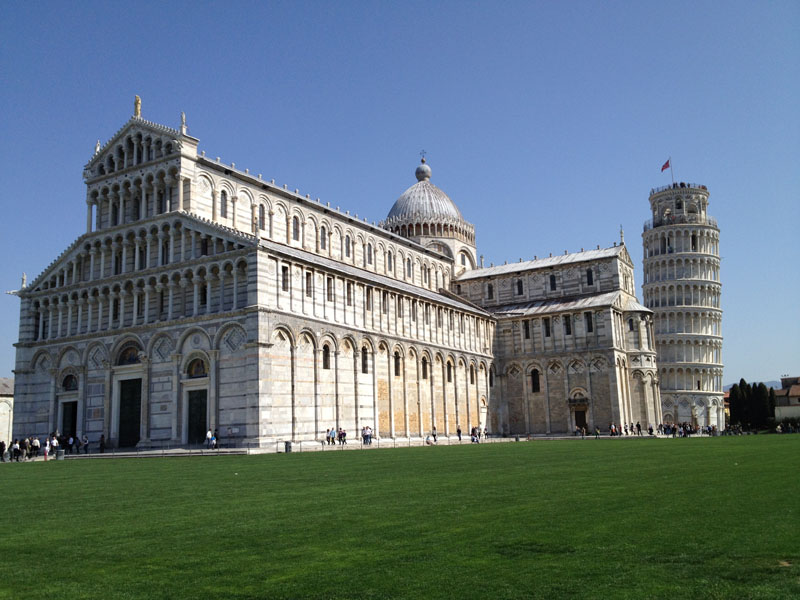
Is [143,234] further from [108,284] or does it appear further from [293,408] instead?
[293,408]

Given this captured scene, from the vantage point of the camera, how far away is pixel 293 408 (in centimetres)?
4059

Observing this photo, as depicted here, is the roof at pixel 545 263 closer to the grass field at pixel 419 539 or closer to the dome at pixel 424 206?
the dome at pixel 424 206

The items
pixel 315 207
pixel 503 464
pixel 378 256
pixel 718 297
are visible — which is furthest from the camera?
pixel 718 297

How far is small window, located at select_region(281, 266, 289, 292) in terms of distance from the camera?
41.8 m

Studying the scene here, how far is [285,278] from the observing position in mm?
42062

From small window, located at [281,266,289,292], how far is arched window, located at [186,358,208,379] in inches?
244

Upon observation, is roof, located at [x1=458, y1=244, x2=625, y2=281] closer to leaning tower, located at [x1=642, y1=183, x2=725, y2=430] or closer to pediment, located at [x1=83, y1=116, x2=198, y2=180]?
leaning tower, located at [x1=642, y1=183, x2=725, y2=430]

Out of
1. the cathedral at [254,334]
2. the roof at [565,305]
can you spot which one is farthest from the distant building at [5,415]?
the roof at [565,305]

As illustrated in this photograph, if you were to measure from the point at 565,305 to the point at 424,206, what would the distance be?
19.5 meters

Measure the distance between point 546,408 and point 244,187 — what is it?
31.5 metres

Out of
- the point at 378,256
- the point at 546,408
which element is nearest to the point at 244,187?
the point at 378,256

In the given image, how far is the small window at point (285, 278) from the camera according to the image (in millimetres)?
41750

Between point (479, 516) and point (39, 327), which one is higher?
point (39, 327)

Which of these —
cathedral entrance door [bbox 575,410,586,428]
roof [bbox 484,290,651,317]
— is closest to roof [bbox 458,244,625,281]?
roof [bbox 484,290,651,317]
